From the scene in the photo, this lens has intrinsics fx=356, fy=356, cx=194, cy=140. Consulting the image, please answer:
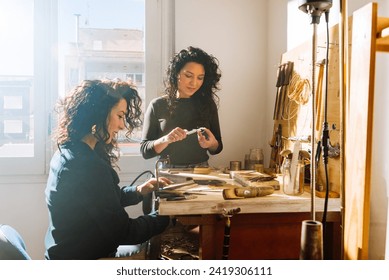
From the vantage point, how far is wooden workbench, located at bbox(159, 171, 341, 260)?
102 centimetres

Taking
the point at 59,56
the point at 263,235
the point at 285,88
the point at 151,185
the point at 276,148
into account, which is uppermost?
the point at 59,56

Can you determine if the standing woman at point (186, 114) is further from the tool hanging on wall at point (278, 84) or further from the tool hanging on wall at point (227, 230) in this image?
the tool hanging on wall at point (227, 230)

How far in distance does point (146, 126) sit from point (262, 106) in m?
0.57

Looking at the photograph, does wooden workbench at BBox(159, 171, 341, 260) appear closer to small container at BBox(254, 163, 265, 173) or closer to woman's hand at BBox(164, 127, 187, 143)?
small container at BBox(254, 163, 265, 173)

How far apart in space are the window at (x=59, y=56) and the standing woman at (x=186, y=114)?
70 millimetres

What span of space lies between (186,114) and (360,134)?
2.96 ft

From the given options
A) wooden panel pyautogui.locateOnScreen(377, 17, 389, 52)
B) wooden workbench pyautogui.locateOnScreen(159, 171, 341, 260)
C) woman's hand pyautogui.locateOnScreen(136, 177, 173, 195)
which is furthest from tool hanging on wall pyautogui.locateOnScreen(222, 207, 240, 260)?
wooden panel pyautogui.locateOnScreen(377, 17, 389, 52)

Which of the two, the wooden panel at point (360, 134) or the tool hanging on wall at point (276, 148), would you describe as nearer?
the wooden panel at point (360, 134)

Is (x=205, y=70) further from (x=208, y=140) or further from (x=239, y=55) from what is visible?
(x=208, y=140)

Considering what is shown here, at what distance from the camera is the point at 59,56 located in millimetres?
1660

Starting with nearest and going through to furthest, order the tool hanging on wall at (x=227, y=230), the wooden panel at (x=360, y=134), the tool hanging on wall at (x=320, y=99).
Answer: the wooden panel at (x=360, y=134) < the tool hanging on wall at (x=227, y=230) < the tool hanging on wall at (x=320, y=99)

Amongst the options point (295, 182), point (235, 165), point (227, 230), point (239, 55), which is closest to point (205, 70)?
point (239, 55)

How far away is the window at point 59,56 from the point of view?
5.26 ft

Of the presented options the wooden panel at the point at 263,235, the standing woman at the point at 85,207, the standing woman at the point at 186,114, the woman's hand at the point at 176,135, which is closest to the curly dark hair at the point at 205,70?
the standing woman at the point at 186,114
